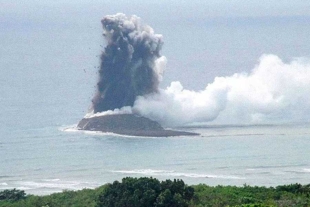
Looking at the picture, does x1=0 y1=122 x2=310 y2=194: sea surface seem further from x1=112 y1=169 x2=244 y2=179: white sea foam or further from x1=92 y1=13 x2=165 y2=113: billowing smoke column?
x1=92 y1=13 x2=165 y2=113: billowing smoke column

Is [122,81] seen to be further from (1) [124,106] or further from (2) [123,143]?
(2) [123,143]

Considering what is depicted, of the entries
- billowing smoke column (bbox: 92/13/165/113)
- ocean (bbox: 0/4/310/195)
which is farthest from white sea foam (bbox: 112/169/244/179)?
billowing smoke column (bbox: 92/13/165/113)

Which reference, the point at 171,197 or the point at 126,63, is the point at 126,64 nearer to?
the point at 126,63

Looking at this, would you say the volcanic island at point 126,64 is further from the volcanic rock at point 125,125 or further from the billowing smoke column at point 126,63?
the volcanic rock at point 125,125

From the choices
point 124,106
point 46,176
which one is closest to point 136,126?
point 124,106

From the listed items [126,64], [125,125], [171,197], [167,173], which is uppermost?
[126,64]

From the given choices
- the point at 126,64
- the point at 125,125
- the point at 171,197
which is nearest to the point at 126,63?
the point at 126,64

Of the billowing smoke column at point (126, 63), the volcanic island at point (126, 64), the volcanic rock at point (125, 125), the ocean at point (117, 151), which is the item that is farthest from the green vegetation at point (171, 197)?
the billowing smoke column at point (126, 63)
